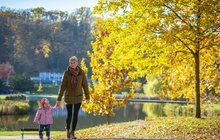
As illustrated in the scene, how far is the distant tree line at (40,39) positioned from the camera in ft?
362

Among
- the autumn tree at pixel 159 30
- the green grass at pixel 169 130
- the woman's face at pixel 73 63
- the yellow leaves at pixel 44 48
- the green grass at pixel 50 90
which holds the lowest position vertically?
the green grass at pixel 50 90

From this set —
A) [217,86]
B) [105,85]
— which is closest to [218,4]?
[217,86]

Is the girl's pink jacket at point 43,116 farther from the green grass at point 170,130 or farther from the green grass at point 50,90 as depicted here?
the green grass at point 50,90

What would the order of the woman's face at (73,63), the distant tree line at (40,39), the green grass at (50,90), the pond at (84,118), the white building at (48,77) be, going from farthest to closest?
the white building at (48,77) → the distant tree line at (40,39) → the green grass at (50,90) → the pond at (84,118) → the woman's face at (73,63)

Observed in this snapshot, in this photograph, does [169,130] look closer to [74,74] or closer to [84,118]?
[74,74]

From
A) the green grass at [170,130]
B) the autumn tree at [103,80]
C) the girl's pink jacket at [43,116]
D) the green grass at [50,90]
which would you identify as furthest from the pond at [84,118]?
the green grass at [50,90]

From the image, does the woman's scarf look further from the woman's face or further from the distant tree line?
the distant tree line

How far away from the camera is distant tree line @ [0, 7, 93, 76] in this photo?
11025 cm

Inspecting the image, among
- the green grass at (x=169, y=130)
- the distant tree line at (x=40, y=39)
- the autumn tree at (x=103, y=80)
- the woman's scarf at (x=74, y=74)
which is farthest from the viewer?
the distant tree line at (x=40, y=39)

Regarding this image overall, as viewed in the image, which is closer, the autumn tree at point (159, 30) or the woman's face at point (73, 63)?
the woman's face at point (73, 63)

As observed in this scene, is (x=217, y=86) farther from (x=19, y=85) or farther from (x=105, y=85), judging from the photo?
(x=19, y=85)

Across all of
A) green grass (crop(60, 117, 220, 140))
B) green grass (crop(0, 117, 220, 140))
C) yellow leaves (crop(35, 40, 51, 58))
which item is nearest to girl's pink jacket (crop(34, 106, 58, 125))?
green grass (crop(0, 117, 220, 140))

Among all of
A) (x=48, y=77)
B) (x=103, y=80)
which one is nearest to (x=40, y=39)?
(x=48, y=77)

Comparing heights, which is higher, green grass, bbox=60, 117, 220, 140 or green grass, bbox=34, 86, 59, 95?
green grass, bbox=60, 117, 220, 140
